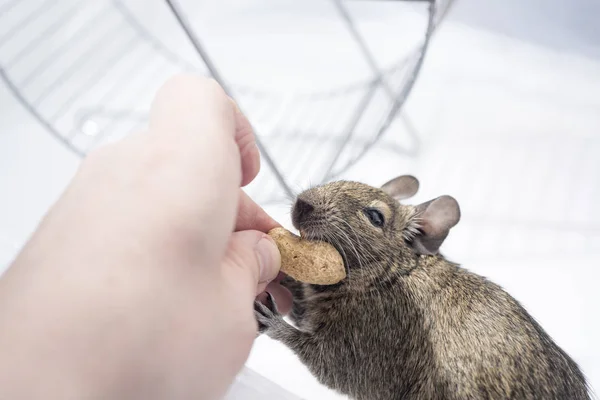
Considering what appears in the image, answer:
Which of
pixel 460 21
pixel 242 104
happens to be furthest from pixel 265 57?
pixel 460 21

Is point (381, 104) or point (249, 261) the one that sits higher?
point (381, 104)

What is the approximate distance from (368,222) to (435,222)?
0.53ft

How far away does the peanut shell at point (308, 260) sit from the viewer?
113cm

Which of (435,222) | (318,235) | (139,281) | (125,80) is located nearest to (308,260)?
(318,235)

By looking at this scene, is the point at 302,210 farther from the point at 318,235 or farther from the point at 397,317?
the point at 397,317

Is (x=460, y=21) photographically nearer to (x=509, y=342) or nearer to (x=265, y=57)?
(x=265, y=57)

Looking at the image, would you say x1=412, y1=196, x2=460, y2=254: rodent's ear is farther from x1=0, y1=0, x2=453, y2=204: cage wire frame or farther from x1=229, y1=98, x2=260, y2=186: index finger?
x1=0, y1=0, x2=453, y2=204: cage wire frame

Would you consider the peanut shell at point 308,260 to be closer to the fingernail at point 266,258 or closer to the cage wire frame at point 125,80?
the fingernail at point 266,258

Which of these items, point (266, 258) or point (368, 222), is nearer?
point (266, 258)

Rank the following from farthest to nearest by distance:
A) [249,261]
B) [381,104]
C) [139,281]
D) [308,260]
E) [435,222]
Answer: [381,104] < [435,222] < [308,260] < [249,261] < [139,281]

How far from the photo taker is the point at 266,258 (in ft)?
3.11

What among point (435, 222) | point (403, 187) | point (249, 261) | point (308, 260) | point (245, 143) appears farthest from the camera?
point (403, 187)

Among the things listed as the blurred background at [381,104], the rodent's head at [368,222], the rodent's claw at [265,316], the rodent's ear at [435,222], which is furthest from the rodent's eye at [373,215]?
the blurred background at [381,104]

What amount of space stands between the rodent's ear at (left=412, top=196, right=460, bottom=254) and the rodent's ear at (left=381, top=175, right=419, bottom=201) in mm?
190
